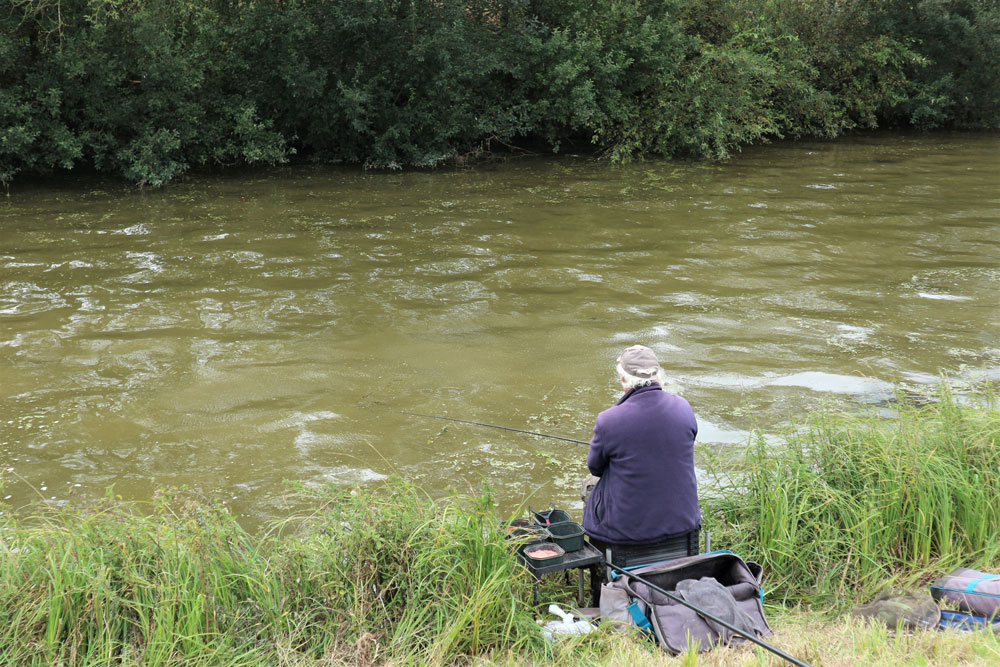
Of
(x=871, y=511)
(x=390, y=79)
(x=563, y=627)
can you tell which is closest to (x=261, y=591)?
(x=563, y=627)

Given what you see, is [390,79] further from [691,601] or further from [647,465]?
[691,601]

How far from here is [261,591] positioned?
366cm

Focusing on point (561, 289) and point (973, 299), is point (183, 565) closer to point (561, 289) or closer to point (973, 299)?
point (561, 289)

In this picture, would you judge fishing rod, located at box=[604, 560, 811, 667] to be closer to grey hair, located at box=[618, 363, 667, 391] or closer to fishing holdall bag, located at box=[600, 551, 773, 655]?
fishing holdall bag, located at box=[600, 551, 773, 655]

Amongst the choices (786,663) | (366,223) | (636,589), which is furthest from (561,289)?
(786,663)

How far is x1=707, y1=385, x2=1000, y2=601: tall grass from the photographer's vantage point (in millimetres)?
4316

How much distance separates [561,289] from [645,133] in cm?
927

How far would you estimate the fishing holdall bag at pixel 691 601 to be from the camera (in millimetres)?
3605

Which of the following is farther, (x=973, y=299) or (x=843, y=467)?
(x=973, y=299)

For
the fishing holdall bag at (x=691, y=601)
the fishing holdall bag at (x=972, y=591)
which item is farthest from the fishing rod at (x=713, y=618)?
the fishing holdall bag at (x=972, y=591)

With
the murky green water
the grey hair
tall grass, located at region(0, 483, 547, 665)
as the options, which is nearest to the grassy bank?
tall grass, located at region(0, 483, 547, 665)

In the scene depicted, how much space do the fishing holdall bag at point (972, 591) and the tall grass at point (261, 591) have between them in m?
1.80

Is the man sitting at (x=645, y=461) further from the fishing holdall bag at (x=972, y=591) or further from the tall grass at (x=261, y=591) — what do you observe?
the fishing holdall bag at (x=972, y=591)

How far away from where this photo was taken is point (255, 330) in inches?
343
